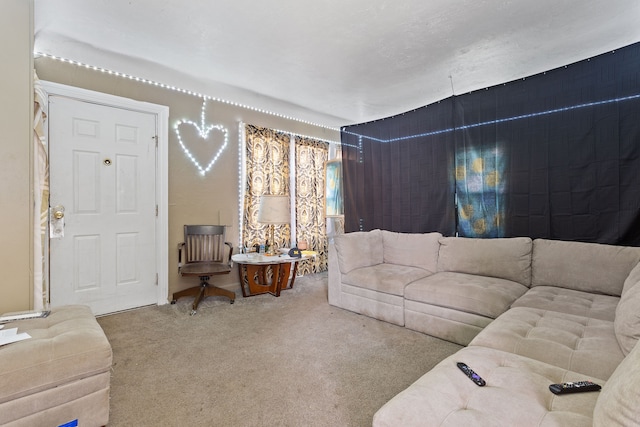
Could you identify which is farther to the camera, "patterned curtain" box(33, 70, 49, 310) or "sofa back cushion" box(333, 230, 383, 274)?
"sofa back cushion" box(333, 230, 383, 274)

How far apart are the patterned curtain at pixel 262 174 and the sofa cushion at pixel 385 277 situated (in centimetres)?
159

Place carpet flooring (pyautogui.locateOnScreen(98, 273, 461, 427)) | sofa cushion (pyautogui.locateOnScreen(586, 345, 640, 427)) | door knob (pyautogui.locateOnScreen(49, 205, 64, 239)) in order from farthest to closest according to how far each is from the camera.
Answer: door knob (pyautogui.locateOnScreen(49, 205, 64, 239)) < carpet flooring (pyautogui.locateOnScreen(98, 273, 461, 427)) < sofa cushion (pyautogui.locateOnScreen(586, 345, 640, 427))

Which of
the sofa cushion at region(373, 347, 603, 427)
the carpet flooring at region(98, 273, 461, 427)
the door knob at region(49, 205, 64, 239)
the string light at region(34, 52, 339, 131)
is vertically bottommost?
the carpet flooring at region(98, 273, 461, 427)

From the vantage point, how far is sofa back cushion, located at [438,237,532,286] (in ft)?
8.93

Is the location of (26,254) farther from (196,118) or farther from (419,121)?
(419,121)

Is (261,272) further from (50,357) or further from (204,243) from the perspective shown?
(50,357)

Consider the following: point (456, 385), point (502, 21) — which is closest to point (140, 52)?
point (502, 21)

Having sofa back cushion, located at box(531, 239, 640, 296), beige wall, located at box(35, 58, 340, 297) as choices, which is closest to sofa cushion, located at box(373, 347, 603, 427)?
sofa back cushion, located at box(531, 239, 640, 296)

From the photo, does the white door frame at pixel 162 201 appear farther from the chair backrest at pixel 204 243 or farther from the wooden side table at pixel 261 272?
the wooden side table at pixel 261 272

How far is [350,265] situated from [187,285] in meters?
1.97

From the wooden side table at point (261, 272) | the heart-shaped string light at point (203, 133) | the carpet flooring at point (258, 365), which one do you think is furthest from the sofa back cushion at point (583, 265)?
the heart-shaped string light at point (203, 133)

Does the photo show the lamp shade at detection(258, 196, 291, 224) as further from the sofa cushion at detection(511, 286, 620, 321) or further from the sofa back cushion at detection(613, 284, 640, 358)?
the sofa back cushion at detection(613, 284, 640, 358)

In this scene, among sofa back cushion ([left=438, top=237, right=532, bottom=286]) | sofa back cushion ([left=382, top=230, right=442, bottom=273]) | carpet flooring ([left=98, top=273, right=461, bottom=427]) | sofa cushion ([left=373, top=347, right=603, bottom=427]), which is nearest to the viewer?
sofa cushion ([left=373, top=347, right=603, bottom=427])

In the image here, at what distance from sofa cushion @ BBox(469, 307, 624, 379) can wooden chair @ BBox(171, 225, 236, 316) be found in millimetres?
2633
